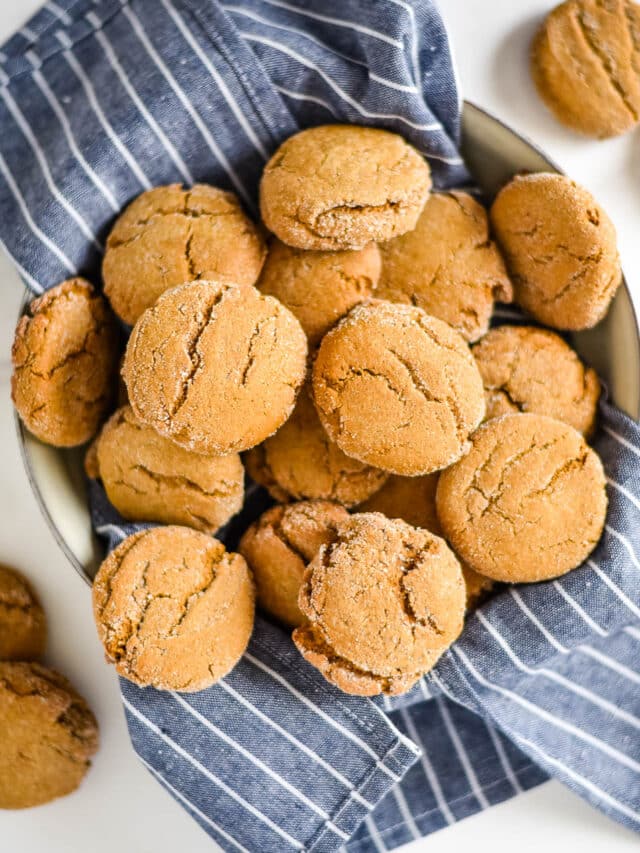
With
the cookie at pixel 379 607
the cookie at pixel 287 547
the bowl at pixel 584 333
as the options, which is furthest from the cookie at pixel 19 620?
the cookie at pixel 379 607

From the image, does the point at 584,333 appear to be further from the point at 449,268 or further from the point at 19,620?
the point at 19,620

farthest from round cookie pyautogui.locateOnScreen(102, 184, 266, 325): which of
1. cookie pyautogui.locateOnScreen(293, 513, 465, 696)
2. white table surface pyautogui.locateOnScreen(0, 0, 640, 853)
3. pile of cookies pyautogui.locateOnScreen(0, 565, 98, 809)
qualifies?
pile of cookies pyautogui.locateOnScreen(0, 565, 98, 809)

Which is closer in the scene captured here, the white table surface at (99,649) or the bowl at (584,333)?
the bowl at (584,333)

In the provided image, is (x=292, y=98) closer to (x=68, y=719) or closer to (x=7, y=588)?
(x=7, y=588)

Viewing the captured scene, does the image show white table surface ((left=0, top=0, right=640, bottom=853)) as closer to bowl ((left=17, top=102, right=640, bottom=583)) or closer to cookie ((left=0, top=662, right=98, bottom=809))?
cookie ((left=0, top=662, right=98, bottom=809))

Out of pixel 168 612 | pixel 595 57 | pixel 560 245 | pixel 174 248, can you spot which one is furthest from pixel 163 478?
pixel 595 57

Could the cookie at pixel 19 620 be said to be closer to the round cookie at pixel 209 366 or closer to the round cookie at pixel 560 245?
the round cookie at pixel 209 366

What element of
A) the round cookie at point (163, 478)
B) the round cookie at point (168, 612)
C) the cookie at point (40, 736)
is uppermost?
the round cookie at point (163, 478)

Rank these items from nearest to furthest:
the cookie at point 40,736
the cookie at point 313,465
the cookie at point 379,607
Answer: the cookie at point 379,607
the cookie at point 313,465
the cookie at point 40,736
